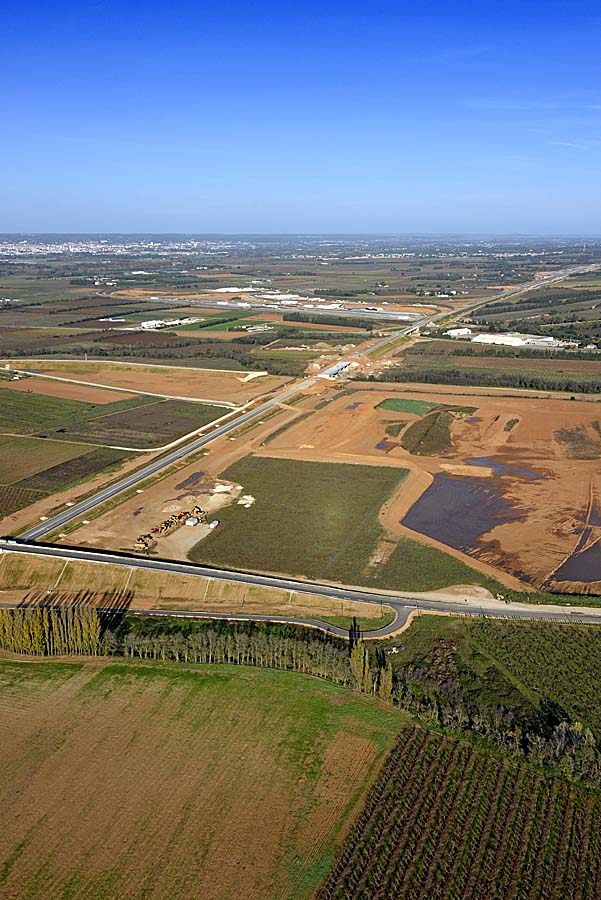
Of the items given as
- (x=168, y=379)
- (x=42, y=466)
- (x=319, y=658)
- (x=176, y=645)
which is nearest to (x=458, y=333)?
(x=168, y=379)

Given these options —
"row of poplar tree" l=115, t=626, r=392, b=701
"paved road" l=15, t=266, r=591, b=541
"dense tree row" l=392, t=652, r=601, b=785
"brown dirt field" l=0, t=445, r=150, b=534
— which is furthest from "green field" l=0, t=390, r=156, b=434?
"dense tree row" l=392, t=652, r=601, b=785

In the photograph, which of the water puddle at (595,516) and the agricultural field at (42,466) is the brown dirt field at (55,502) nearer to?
the agricultural field at (42,466)

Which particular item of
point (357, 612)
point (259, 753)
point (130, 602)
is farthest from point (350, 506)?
point (259, 753)

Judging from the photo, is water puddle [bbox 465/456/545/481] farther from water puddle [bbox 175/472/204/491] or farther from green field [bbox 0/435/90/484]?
green field [bbox 0/435/90/484]

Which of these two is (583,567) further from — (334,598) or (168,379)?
(168,379)

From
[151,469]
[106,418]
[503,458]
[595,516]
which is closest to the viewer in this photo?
[595,516]

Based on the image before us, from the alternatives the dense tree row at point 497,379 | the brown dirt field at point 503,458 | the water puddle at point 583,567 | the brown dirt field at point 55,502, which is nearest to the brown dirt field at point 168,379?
the brown dirt field at point 503,458
